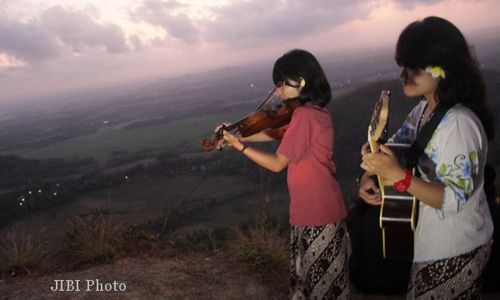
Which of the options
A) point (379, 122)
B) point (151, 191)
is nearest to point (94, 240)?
point (379, 122)

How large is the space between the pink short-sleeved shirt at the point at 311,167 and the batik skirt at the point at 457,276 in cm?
85

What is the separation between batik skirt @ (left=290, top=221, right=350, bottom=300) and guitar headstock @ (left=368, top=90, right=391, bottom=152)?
98cm

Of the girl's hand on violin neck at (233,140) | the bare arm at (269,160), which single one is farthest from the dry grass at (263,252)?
the bare arm at (269,160)

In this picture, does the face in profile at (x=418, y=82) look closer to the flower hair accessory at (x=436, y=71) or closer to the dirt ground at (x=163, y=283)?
the flower hair accessory at (x=436, y=71)

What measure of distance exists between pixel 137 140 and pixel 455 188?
7836 centimetres

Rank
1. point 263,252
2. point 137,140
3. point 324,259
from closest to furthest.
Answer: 1. point 324,259
2. point 263,252
3. point 137,140

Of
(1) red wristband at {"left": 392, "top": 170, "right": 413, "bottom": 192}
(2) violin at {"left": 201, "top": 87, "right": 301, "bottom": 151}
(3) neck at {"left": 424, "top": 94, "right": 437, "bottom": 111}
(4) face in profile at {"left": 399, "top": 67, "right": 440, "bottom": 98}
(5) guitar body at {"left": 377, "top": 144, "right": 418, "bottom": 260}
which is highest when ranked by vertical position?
(4) face in profile at {"left": 399, "top": 67, "right": 440, "bottom": 98}

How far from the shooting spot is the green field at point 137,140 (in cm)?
6900

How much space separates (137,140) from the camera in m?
76.2

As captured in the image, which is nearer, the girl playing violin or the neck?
the neck

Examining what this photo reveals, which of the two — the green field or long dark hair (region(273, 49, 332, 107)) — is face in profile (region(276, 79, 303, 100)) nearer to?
long dark hair (region(273, 49, 332, 107))

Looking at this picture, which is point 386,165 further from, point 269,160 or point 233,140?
point 233,140

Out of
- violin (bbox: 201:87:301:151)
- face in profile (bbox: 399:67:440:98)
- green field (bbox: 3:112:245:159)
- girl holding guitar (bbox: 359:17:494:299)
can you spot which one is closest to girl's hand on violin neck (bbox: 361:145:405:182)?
girl holding guitar (bbox: 359:17:494:299)

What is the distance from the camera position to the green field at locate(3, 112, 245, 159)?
226ft
